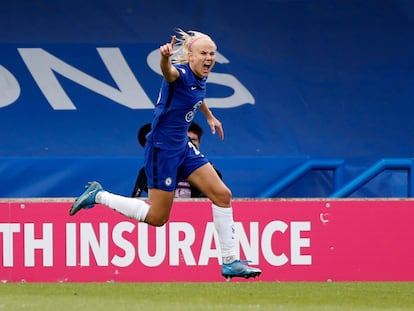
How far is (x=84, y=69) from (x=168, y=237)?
2.92m

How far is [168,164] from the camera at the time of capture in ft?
33.2

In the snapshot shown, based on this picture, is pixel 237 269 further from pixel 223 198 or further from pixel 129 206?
pixel 129 206

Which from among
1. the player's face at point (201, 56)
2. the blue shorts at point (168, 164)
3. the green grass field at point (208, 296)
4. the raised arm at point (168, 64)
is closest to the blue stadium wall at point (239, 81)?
the green grass field at point (208, 296)

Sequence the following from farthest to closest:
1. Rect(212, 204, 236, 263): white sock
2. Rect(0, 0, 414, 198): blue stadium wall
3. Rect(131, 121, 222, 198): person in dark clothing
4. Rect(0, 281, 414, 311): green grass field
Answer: Rect(0, 0, 414, 198): blue stadium wall, Rect(131, 121, 222, 198): person in dark clothing, Rect(212, 204, 236, 263): white sock, Rect(0, 281, 414, 311): green grass field

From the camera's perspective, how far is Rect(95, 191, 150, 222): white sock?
10375 millimetres

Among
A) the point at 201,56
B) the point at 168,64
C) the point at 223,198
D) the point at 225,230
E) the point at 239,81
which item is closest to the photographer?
the point at 168,64

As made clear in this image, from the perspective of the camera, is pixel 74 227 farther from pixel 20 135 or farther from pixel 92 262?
pixel 20 135

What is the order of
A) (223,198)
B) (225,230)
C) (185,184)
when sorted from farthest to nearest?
(185,184) → (225,230) → (223,198)

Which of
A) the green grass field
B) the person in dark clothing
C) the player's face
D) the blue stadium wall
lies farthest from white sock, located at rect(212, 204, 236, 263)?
the blue stadium wall

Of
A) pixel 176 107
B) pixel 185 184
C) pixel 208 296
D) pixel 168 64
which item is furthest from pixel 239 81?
pixel 168 64

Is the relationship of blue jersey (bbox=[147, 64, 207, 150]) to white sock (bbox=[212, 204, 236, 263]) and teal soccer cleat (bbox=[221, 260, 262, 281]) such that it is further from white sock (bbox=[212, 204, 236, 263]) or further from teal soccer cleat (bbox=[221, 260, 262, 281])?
teal soccer cleat (bbox=[221, 260, 262, 281])

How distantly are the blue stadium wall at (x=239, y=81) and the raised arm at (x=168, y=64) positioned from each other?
4.96 meters

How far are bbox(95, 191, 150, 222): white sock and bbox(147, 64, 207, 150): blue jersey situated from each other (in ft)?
1.73

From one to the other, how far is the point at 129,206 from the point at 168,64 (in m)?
1.36
